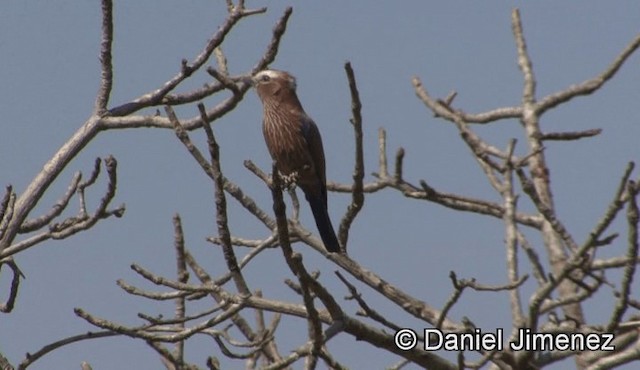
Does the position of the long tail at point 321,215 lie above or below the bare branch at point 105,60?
below

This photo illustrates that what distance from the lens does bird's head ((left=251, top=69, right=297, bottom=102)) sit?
32.9 feet

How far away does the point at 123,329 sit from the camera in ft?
19.0

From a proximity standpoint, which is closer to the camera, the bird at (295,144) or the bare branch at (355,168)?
the bare branch at (355,168)

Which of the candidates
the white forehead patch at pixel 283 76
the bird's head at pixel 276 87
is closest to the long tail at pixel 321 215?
the bird's head at pixel 276 87

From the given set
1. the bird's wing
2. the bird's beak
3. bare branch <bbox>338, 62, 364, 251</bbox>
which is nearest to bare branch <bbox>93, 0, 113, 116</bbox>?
Result: the bird's beak

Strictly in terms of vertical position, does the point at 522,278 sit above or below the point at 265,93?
below

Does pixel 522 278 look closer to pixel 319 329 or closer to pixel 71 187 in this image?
pixel 319 329

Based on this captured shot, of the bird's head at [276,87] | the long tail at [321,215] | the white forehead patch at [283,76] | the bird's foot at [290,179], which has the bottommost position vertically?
the long tail at [321,215]

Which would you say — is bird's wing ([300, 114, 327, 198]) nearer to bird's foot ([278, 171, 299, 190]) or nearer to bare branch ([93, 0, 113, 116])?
bird's foot ([278, 171, 299, 190])

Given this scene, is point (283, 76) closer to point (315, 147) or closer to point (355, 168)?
point (315, 147)

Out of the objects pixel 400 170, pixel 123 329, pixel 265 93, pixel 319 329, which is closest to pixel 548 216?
pixel 319 329

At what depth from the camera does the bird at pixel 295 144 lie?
966cm

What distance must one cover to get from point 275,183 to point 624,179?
1.37m

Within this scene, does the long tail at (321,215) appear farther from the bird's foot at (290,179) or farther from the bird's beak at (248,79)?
the bird's beak at (248,79)
